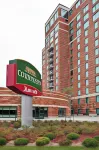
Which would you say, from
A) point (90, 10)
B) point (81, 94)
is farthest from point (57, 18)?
point (81, 94)

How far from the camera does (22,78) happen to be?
993 inches

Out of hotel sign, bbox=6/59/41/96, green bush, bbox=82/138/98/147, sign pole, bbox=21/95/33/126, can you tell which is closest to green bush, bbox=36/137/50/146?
green bush, bbox=82/138/98/147

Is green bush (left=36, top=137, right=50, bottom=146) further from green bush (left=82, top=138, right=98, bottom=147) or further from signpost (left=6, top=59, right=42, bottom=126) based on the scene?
signpost (left=6, top=59, right=42, bottom=126)

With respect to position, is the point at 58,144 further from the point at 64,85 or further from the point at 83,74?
the point at 64,85

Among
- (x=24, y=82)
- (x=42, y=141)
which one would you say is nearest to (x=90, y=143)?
(x=42, y=141)

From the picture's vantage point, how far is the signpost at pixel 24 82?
23.7m

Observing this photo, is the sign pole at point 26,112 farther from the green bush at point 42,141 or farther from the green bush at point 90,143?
the green bush at point 90,143

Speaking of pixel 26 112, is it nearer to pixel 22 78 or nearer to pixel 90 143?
pixel 22 78

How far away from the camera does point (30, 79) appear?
90.0 feet

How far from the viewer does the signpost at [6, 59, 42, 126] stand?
23.7 metres

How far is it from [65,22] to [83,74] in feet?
97.0

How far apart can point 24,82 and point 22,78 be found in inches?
23.9

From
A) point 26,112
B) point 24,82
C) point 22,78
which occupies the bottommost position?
point 26,112

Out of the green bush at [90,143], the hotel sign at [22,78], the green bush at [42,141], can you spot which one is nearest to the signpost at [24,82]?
the hotel sign at [22,78]
